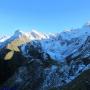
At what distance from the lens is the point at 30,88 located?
144000mm

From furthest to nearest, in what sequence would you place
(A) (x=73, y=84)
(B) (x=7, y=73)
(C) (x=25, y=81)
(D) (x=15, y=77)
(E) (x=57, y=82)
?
(B) (x=7, y=73), (D) (x=15, y=77), (C) (x=25, y=81), (E) (x=57, y=82), (A) (x=73, y=84)

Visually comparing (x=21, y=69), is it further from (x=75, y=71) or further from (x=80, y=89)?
(x=80, y=89)

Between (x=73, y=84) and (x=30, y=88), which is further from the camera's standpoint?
(x=30, y=88)

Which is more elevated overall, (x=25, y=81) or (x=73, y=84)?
(x=73, y=84)

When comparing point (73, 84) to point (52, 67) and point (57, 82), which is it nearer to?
point (57, 82)

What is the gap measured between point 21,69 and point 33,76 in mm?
19844

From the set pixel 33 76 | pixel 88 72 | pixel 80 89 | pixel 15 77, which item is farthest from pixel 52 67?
pixel 80 89

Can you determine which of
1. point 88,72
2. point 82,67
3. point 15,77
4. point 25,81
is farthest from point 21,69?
point 88,72

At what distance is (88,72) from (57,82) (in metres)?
20.8

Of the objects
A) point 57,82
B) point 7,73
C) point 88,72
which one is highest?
point 88,72

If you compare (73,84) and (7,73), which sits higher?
(73,84)

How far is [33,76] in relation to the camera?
6245 inches

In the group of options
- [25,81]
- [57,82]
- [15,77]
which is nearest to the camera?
[57,82]

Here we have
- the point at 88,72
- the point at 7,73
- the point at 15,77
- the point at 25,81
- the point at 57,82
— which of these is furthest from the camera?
the point at 7,73
